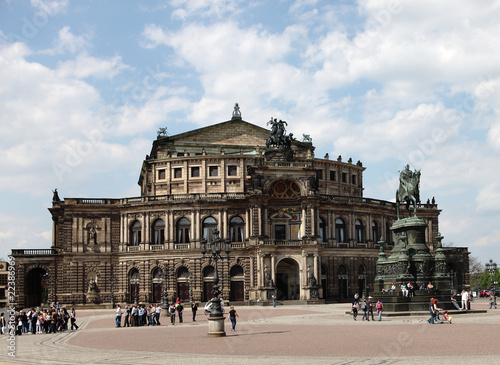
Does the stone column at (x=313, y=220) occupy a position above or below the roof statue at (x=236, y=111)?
below

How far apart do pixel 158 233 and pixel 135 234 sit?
322 centimetres

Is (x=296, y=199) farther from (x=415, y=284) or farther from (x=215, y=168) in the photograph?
(x=415, y=284)

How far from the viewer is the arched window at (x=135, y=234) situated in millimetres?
81125

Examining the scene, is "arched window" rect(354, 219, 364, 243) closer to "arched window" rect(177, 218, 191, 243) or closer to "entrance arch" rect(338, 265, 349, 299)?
"entrance arch" rect(338, 265, 349, 299)

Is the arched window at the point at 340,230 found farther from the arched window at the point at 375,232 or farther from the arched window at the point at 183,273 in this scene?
the arched window at the point at 183,273

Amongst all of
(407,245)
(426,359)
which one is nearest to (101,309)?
(407,245)

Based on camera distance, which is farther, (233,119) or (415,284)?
(233,119)

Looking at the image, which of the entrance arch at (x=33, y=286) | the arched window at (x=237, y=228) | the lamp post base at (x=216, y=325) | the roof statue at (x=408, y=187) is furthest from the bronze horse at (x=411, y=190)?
the entrance arch at (x=33, y=286)

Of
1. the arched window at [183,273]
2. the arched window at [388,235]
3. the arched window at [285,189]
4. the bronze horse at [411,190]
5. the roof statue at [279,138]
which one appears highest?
the roof statue at [279,138]

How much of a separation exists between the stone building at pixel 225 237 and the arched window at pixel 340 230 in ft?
0.47

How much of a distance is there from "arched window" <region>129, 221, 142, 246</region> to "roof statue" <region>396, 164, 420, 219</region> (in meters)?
42.8

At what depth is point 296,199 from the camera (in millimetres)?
77750

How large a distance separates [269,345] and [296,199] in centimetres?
5249

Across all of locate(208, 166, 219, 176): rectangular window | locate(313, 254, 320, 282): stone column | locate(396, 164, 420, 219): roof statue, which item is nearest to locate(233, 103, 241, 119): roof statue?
locate(208, 166, 219, 176): rectangular window
